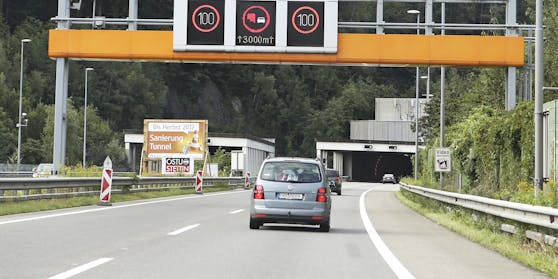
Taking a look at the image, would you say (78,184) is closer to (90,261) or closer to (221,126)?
(90,261)

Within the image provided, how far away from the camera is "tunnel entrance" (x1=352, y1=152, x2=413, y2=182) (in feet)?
403

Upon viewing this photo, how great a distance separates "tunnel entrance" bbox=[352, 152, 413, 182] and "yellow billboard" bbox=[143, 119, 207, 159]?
63.7 meters

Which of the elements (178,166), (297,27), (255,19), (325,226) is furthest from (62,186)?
(178,166)

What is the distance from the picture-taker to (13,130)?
297 ft

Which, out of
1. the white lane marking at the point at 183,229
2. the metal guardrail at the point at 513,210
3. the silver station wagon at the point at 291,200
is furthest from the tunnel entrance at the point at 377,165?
the white lane marking at the point at 183,229

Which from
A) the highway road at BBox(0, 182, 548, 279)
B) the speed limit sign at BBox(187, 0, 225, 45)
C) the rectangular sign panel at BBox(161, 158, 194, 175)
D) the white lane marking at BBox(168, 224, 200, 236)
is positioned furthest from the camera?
the rectangular sign panel at BBox(161, 158, 194, 175)

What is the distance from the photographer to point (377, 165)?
12662 cm

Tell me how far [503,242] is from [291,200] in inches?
176

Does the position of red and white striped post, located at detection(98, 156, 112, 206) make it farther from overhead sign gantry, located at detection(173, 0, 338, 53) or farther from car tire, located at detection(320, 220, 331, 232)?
car tire, located at detection(320, 220, 331, 232)

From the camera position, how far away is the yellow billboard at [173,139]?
2279 inches

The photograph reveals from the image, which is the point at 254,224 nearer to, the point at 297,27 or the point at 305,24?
the point at 297,27

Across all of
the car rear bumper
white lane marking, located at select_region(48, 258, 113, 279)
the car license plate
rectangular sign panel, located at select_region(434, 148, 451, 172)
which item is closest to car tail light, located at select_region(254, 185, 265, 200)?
the car rear bumper

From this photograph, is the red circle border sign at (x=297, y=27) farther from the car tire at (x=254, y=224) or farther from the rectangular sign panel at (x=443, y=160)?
the car tire at (x=254, y=224)

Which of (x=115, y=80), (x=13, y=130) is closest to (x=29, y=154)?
(x=13, y=130)
